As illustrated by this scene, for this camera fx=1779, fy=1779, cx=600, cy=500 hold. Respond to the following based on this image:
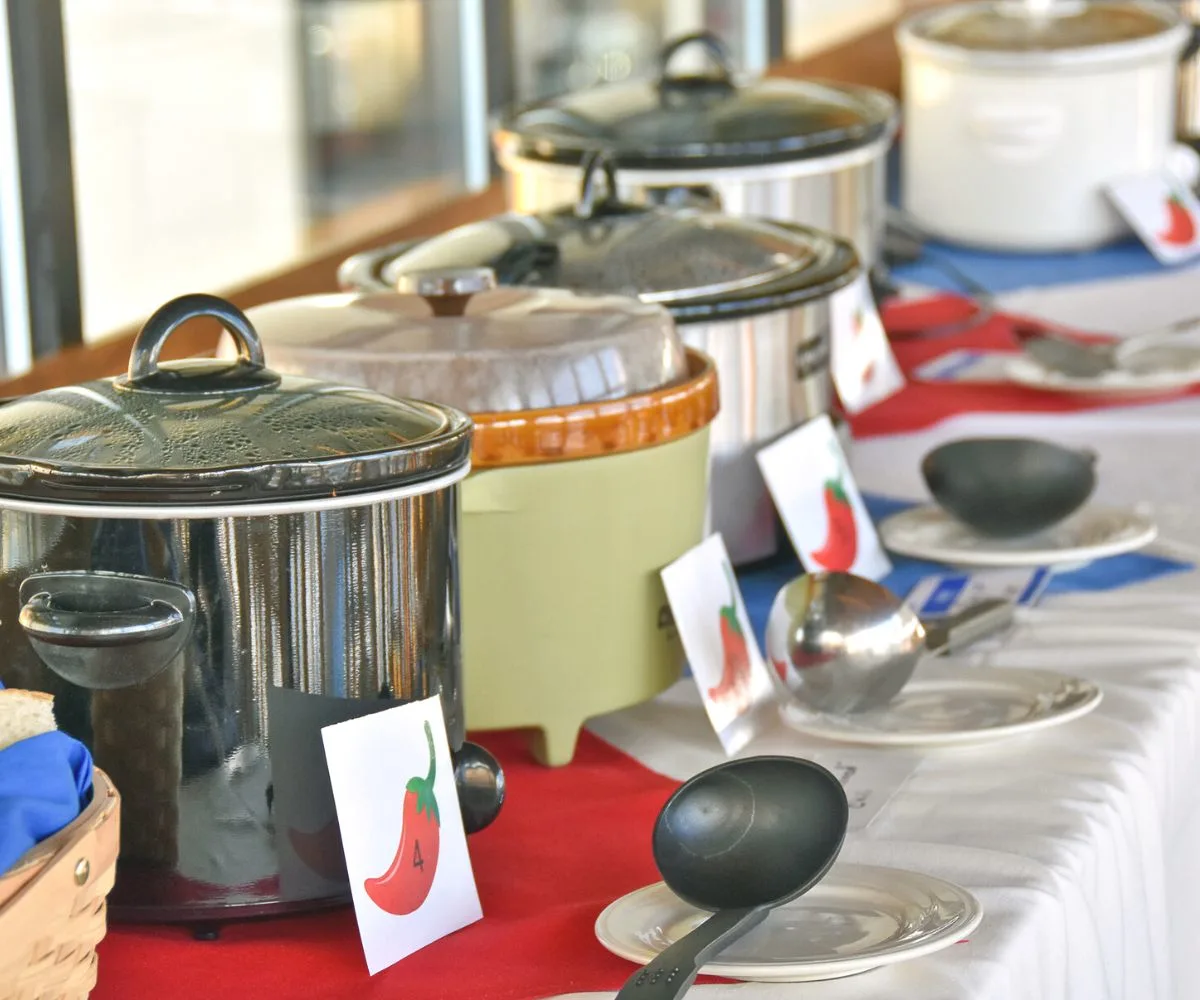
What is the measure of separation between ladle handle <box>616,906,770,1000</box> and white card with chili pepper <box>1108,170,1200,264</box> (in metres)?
1.46

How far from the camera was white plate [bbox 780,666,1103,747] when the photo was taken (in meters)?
0.84

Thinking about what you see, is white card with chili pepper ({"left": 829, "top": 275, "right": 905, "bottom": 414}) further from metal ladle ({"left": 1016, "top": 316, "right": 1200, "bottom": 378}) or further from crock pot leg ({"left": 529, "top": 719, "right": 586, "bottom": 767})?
crock pot leg ({"left": 529, "top": 719, "right": 586, "bottom": 767})

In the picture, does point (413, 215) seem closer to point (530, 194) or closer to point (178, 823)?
point (530, 194)

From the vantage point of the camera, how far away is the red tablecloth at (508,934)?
64 cm

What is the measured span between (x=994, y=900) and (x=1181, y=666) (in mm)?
314

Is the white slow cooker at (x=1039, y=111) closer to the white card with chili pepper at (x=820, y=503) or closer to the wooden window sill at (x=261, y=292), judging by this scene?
the wooden window sill at (x=261, y=292)

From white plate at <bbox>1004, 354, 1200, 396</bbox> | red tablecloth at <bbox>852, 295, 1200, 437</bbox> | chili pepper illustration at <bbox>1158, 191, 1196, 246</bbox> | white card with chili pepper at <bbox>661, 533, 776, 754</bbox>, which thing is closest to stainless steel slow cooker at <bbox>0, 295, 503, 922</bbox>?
white card with chili pepper at <bbox>661, 533, 776, 754</bbox>

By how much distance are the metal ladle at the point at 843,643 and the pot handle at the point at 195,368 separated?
0.33m

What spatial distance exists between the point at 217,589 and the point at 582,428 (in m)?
0.23

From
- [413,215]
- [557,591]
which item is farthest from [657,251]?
[413,215]

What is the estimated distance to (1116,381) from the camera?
59.3 inches

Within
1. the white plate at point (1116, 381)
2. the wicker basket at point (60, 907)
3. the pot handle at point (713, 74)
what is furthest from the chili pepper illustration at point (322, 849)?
the white plate at point (1116, 381)

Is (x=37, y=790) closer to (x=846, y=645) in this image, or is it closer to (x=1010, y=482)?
(x=846, y=645)

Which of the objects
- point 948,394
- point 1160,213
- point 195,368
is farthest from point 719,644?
point 1160,213
